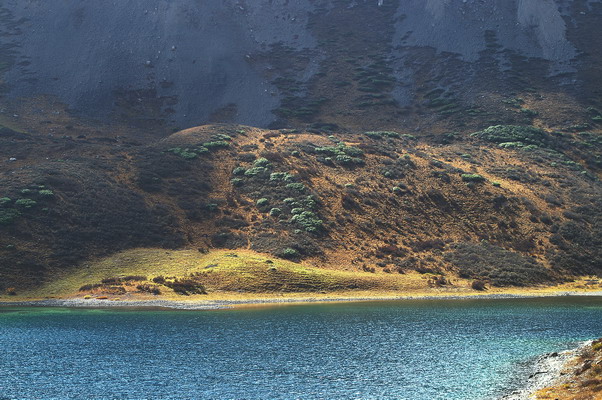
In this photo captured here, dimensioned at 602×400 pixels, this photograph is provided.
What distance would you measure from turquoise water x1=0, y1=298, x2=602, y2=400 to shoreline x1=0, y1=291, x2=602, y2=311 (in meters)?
3.10

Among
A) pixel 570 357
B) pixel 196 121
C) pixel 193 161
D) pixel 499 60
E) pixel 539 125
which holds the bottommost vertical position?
pixel 570 357

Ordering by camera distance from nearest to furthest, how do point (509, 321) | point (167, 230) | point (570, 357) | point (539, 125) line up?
1. point (570, 357)
2. point (509, 321)
3. point (167, 230)
4. point (539, 125)

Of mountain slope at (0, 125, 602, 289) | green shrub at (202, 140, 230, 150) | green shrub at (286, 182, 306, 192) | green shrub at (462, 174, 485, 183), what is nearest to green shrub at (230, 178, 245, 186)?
mountain slope at (0, 125, 602, 289)

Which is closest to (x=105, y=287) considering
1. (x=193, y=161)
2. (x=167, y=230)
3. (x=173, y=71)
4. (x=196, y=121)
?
(x=167, y=230)

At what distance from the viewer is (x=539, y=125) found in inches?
3989

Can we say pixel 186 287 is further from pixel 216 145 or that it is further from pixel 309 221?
pixel 216 145

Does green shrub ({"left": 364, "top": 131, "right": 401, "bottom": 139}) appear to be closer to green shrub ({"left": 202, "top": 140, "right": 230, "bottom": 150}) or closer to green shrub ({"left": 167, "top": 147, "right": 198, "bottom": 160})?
green shrub ({"left": 202, "top": 140, "right": 230, "bottom": 150})

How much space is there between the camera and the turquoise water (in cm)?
2552

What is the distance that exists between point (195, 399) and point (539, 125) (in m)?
96.0

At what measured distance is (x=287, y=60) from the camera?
131750 millimetres

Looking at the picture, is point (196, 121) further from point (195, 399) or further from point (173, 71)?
point (195, 399)

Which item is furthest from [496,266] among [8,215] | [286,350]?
[8,215]

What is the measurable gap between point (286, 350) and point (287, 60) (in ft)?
356

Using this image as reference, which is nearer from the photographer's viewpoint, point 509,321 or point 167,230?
point 509,321
